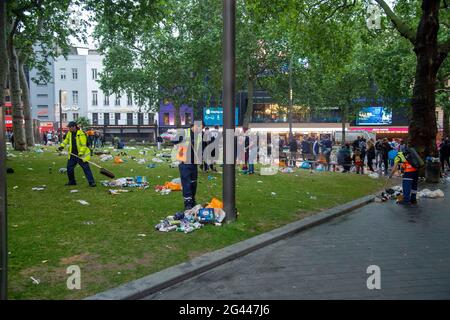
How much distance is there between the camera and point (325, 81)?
37.8 meters

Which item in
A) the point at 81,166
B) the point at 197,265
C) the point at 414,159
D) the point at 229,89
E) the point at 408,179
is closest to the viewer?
the point at 197,265

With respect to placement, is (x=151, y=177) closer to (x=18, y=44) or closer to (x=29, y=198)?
(x=29, y=198)

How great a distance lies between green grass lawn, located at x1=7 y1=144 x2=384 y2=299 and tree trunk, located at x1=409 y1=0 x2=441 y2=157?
453cm

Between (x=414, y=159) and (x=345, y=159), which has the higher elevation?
(x=414, y=159)

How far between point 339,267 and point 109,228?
12.0ft

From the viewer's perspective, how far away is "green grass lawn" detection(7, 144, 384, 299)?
4.73 meters

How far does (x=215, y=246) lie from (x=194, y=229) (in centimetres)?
92

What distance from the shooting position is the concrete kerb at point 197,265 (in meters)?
4.31

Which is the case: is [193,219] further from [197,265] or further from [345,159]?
[345,159]

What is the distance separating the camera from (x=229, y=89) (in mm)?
7219

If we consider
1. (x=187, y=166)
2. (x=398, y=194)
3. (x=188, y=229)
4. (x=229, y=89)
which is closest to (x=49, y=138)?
(x=398, y=194)

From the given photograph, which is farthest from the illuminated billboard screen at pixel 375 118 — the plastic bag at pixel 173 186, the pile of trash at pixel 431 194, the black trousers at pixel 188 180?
the black trousers at pixel 188 180

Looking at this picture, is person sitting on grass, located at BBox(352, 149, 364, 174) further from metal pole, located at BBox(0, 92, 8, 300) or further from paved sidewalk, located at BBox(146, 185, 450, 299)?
metal pole, located at BBox(0, 92, 8, 300)

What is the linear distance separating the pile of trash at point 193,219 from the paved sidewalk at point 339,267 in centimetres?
125
